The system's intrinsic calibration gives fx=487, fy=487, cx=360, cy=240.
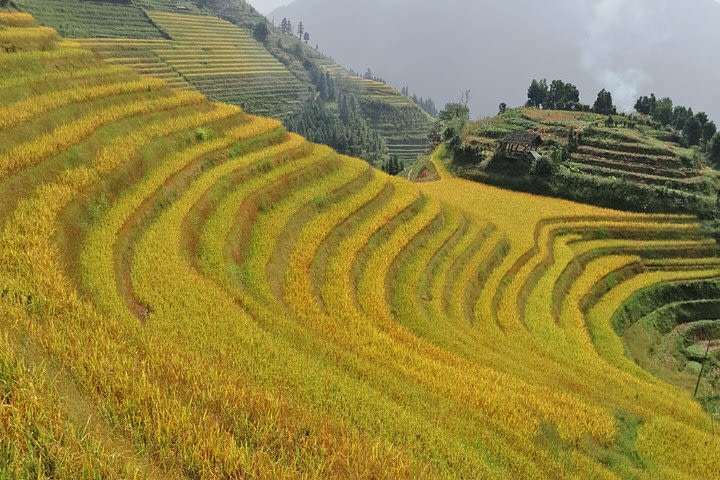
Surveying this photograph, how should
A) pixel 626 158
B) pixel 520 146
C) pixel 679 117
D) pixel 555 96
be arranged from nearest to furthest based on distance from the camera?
pixel 626 158, pixel 520 146, pixel 679 117, pixel 555 96

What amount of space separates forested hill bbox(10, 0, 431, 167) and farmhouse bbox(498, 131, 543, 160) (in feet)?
159

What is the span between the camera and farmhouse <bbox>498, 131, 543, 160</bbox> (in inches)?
2175

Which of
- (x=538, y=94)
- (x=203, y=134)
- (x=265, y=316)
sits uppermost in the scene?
(x=538, y=94)

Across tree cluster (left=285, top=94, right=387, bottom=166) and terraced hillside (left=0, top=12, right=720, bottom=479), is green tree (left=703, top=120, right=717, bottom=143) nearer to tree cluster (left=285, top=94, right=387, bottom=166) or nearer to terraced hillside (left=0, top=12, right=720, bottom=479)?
terraced hillside (left=0, top=12, right=720, bottom=479)

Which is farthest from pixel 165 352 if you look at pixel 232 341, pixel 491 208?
pixel 491 208

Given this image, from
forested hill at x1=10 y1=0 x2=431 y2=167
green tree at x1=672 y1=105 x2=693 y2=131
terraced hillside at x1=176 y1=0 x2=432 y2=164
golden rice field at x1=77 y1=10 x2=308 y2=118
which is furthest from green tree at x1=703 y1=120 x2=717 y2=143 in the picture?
golden rice field at x1=77 y1=10 x2=308 y2=118

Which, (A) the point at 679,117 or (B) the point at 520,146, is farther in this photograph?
(A) the point at 679,117

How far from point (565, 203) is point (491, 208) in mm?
11840

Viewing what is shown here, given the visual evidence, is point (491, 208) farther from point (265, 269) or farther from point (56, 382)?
point (56, 382)

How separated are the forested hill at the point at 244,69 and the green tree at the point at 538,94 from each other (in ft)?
96.6

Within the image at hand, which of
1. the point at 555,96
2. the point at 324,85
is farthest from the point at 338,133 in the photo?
the point at 324,85

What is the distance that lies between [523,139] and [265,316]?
48972mm

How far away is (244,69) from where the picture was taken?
14050 cm

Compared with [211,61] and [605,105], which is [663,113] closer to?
[605,105]
